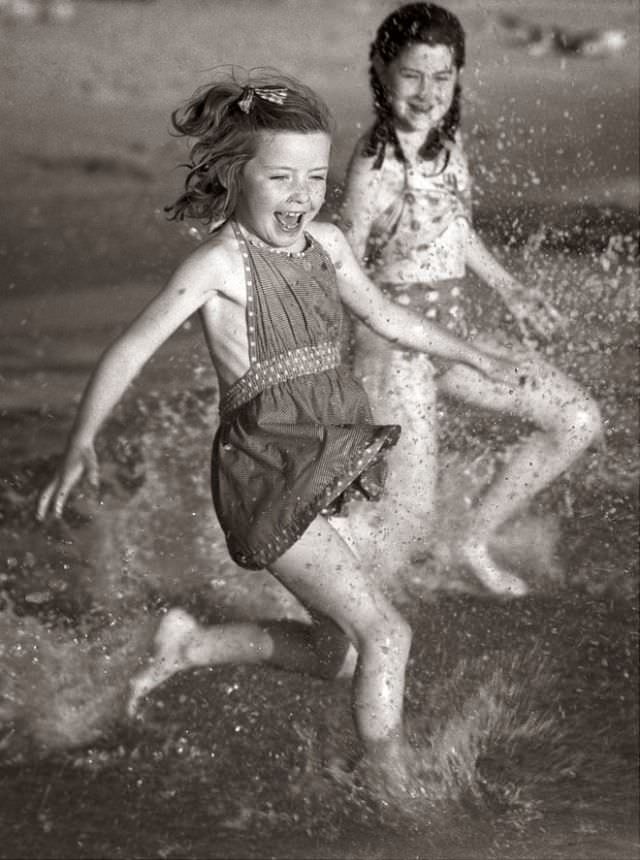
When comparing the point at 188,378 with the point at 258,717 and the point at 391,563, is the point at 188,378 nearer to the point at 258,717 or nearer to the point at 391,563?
the point at 391,563

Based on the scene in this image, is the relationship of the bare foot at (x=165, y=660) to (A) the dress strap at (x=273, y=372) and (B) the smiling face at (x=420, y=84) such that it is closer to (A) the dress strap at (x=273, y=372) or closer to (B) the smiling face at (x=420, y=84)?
(A) the dress strap at (x=273, y=372)

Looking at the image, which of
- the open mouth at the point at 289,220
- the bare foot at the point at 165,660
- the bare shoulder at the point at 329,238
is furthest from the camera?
the bare foot at the point at 165,660

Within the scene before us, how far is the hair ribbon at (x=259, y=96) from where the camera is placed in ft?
9.77

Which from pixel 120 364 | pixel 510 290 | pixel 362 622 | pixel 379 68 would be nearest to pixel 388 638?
pixel 362 622

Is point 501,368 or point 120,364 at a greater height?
point 120,364

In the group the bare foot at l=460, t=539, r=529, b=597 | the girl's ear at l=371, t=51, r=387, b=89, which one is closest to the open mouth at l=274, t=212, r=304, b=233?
the girl's ear at l=371, t=51, r=387, b=89

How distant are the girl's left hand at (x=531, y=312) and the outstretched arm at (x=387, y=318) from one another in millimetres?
652

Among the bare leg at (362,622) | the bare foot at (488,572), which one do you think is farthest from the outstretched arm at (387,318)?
the bare foot at (488,572)

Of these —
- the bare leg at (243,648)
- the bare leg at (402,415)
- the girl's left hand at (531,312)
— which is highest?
the girl's left hand at (531,312)

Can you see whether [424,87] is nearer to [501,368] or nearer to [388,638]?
[501,368]

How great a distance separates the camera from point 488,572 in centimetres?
387

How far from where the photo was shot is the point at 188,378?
552 cm

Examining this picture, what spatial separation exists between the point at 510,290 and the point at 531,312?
0.08 meters

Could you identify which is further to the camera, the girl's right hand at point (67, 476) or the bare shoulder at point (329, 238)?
the bare shoulder at point (329, 238)
